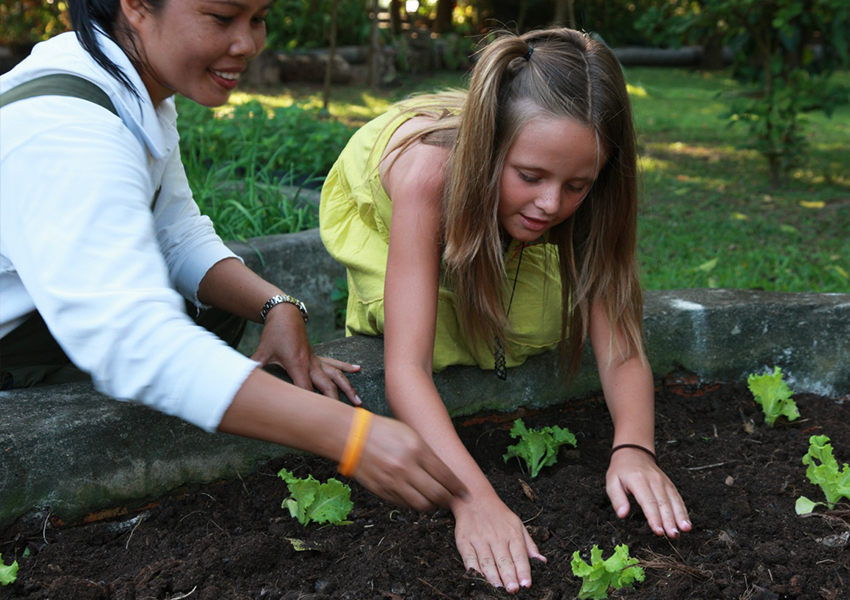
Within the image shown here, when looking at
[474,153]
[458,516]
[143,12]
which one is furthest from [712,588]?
[143,12]

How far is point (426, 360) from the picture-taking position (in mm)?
2059

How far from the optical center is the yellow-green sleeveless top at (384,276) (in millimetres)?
2404

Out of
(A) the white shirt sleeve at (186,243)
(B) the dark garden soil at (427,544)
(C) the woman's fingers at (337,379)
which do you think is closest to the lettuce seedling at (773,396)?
(B) the dark garden soil at (427,544)

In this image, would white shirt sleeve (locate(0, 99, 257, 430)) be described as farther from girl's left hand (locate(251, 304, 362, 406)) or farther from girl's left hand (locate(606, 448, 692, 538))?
girl's left hand (locate(606, 448, 692, 538))

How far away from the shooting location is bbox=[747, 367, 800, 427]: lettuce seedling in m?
2.48

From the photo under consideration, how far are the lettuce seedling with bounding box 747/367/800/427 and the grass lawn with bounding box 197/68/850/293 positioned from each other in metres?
0.62

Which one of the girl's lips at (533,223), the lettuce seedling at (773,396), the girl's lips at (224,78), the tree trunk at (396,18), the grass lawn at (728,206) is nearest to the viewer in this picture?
the girl's lips at (224,78)

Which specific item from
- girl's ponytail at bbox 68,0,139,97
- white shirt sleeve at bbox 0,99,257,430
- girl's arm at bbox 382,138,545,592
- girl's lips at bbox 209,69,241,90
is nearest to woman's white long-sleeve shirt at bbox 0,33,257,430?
white shirt sleeve at bbox 0,99,257,430

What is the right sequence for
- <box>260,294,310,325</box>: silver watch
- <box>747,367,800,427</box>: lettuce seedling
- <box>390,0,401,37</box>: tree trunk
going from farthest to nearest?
<box>390,0,401,37</box>: tree trunk → <box>747,367,800,427</box>: lettuce seedling → <box>260,294,310,325</box>: silver watch

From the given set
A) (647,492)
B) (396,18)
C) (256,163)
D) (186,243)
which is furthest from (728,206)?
(396,18)

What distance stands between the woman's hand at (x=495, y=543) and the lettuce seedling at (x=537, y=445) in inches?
17.1

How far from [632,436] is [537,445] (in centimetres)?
26

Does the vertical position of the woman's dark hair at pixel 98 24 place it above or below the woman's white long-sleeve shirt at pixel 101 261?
above

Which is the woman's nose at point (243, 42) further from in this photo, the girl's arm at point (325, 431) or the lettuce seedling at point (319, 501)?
the lettuce seedling at point (319, 501)
